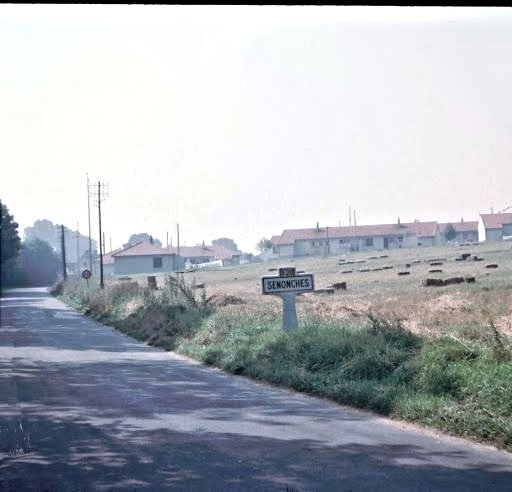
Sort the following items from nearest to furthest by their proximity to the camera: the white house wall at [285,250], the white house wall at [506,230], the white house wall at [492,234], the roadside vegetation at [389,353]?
the roadside vegetation at [389,353] → the white house wall at [506,230] → the white house wall at [492,234] → the white house wall at [285,250]

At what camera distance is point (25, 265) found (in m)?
125

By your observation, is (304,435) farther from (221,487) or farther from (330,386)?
(330,386)

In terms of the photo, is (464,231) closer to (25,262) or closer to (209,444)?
(25,262)

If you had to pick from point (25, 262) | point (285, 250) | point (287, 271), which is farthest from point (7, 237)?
point (287, 271)

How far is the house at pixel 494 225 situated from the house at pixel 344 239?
13144 mm

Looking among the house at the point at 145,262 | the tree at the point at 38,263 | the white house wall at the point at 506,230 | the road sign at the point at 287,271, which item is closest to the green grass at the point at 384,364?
the road sign at the point at 287,271

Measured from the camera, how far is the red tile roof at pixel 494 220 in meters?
105

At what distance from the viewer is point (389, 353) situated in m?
12.3

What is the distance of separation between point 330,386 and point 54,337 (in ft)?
52.4

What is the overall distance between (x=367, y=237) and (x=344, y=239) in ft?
12.8

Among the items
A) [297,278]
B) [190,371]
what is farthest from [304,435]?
[297,278]

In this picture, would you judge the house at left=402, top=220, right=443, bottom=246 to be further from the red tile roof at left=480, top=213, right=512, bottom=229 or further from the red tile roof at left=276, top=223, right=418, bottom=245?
the red tile roof at left=480, top=213, right=512, bottom=229

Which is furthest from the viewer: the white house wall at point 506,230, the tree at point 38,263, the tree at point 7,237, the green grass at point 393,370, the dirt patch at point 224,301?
the tree at point 38,263

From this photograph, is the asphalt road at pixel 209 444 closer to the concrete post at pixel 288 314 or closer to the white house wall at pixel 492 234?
the concrete post at pixel 288 314
